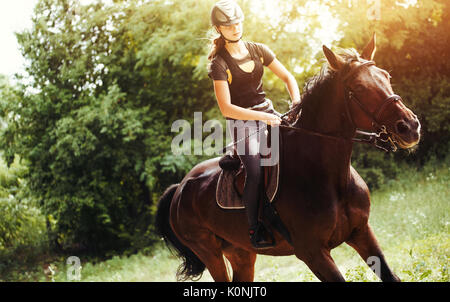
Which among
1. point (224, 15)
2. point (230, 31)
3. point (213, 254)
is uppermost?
point (224, 15)

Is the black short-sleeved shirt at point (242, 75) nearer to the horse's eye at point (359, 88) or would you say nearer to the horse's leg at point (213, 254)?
the horse's eye at point (359, 88)

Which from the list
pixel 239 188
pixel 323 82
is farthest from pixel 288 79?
pixel 239 188

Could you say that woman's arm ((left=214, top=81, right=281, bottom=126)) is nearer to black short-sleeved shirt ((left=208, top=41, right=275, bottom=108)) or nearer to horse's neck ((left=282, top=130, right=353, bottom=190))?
black short-sleeved shirt ((left=208, top=41, right=275, bottom=108))

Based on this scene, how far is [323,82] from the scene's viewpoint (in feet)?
11.8

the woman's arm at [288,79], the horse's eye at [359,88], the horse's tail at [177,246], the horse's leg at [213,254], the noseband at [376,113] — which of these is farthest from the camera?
the horse's tail at [177,246]

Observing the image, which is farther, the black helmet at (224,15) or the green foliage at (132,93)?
the green foliage at (132,93)

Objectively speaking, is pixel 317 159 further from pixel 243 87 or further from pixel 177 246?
pixel 177 246

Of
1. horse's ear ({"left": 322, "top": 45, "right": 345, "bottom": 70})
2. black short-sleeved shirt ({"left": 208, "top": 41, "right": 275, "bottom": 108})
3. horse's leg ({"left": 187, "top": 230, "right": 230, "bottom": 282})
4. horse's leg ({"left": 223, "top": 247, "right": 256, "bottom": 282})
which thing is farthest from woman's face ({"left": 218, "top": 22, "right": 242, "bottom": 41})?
horse's leg ({"left": 223, "top": 247, "right": 256, "bottom": 282})

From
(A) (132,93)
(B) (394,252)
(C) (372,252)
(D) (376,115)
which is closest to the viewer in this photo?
(D) (376,115)

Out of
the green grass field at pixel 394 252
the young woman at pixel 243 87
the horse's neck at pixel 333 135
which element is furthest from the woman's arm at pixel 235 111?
the green grass field at pixel 394 252

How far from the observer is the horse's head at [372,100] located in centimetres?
310

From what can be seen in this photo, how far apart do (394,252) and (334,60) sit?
606cm

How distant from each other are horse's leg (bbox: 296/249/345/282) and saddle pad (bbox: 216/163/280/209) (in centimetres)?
59
